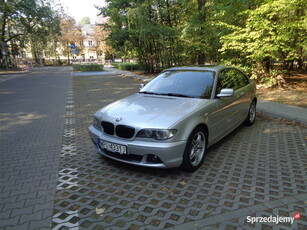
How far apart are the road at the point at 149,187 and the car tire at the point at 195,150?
0.15m

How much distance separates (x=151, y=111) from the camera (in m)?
3.47

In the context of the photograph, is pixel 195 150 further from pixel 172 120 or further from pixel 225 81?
pixel 225 81

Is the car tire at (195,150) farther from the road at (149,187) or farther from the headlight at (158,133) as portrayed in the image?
the headlight at (158,133)

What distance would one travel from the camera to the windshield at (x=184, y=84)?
13.4ft

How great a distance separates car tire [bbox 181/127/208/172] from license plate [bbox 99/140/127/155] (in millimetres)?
886

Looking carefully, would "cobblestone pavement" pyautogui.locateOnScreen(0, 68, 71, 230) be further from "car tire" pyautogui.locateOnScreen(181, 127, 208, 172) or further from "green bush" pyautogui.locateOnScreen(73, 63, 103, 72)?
"green bush" pyautogui.locateOnScreen(73, 63, 103, 72)

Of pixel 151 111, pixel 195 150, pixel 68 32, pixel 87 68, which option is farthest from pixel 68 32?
pixel 195 150

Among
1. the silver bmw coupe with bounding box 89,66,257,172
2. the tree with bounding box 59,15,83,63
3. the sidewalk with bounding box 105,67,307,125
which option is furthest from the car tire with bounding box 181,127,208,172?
the tree with bounding box 59,15,83,63

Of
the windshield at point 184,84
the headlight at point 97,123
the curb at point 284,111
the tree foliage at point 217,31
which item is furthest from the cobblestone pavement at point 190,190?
the tree foliage at point 217,31

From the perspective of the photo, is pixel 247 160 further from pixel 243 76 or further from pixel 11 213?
pixel 11 213

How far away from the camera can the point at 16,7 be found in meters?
29.1

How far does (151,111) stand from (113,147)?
791 millimetres

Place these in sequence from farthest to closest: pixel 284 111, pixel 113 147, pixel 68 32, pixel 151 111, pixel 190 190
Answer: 1. pixel 68 32
2. pixel 284 111
3. pixel 151 111
4. pixel 113 147
5. pixel 190 190

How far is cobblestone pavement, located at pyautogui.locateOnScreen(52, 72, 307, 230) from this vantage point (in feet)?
8.23
